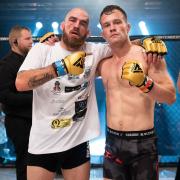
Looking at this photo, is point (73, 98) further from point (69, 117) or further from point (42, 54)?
point (42, 54)

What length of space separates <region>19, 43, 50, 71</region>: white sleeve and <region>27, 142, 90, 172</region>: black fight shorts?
53 centimetres

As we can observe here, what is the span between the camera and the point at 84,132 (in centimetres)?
201

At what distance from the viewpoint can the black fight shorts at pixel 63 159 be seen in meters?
1.95

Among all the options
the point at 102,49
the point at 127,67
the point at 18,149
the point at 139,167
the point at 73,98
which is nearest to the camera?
the point at 127,67

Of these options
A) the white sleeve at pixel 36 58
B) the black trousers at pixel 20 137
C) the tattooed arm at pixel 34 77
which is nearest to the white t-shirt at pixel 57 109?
the white sleeve at pixel 36 58

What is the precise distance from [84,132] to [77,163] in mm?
194

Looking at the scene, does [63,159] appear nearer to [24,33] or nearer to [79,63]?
[79,63]

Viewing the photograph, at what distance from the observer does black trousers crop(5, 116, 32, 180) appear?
2.49m

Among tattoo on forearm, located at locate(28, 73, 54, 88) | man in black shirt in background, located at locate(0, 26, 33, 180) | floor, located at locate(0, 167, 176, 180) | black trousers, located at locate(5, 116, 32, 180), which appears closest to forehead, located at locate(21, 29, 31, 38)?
man in black shirt in background, located at locate(0, 26, 33, 180)

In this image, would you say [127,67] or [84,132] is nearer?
[127,67]

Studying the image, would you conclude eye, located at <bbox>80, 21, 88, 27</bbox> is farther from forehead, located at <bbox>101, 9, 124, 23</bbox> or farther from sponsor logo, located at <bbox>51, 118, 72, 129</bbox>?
sponsor logo, located at <bbox>51, 118, 72, 129</bbox>

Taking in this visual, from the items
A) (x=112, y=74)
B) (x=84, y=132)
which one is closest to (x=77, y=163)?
(x=84, y=132)

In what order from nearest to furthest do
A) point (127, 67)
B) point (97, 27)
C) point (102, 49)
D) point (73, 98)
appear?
point (127, 67)
point (73, 98)
point (102, 49)
point (97, 27)

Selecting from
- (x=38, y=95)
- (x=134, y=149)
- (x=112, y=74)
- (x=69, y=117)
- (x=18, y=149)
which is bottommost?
(x=18, y=149)
